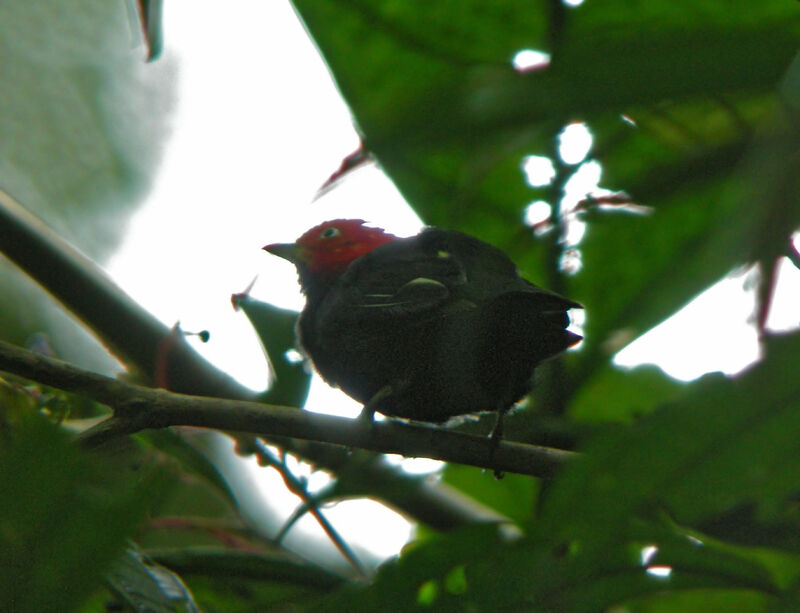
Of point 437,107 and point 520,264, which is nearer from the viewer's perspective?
point 437,107

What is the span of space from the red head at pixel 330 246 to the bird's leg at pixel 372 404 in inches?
37.4

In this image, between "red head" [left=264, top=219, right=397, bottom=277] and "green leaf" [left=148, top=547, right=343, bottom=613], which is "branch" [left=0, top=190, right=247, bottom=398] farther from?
"red head" [left=264, top=219, right=397, bottom=277]

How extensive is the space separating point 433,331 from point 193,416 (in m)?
0.99

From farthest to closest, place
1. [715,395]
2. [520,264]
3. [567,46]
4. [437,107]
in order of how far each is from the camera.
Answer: [520,264] → [567,46] → [437,107] → [715,395]

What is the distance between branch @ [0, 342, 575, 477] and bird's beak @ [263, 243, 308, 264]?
178 centimetres

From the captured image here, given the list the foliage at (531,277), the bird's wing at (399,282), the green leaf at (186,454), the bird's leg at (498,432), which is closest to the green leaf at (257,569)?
the foliage at (531,277)

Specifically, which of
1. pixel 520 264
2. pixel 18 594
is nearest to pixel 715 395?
pixel 18 594

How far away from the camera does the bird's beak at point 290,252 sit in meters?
3.41

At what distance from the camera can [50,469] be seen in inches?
31.2

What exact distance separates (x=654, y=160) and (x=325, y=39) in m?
0.69

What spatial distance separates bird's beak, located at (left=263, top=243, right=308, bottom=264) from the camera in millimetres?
3409

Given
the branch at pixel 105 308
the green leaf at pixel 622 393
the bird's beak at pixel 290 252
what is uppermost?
the bird's beak at pixel 290 252

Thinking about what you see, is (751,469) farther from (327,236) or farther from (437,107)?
(327,236)

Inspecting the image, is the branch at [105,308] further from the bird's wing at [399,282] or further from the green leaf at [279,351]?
the bird's wing at [399,282]
